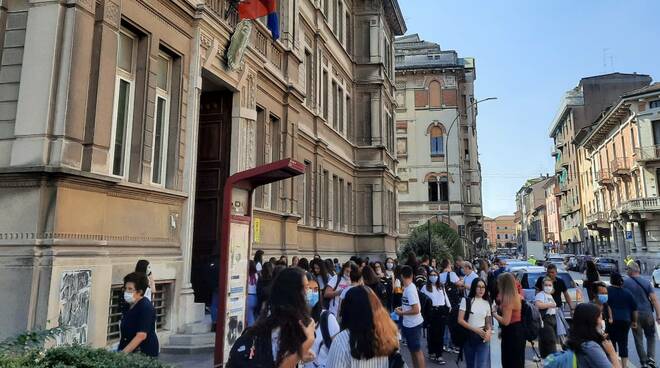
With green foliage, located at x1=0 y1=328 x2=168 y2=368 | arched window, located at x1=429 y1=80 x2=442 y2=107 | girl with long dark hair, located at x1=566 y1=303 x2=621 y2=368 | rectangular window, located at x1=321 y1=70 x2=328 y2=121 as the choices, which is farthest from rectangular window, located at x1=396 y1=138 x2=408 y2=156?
green foliage, located at x1=0 y1=328 x2=168 y2=368

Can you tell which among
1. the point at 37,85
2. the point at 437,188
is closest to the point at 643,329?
the point at 37,85

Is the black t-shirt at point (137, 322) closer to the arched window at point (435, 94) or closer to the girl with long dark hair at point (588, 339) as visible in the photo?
the girl with long dark hair at point (588, 339)

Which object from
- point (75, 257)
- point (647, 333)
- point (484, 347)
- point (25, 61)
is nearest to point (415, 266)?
point (647, 333)

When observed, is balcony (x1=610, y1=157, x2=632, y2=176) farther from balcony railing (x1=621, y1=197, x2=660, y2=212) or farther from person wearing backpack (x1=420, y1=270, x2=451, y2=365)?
person wearing backpack (x1=420, y1=270, x2=451, y2=365)

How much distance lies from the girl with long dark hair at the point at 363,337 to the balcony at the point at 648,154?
48.1 meters

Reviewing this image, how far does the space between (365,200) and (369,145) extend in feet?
9.95

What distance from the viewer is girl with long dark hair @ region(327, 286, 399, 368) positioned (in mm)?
3545

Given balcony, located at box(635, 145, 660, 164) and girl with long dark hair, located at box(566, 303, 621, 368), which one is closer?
girl with long dark hair, located at box(566, 303, 621, 368)

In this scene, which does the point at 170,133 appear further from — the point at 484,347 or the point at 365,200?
the point at 365,200

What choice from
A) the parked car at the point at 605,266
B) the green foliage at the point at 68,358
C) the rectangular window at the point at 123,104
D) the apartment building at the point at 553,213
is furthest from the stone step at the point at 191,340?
the apartment building at the point at 553,213

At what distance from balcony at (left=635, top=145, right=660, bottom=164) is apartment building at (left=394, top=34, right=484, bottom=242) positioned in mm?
15552

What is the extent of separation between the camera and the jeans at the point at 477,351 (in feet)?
23.0

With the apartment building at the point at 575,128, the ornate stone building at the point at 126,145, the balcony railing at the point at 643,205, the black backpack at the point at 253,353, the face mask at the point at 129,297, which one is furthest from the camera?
the apartment building at the point at 575,128

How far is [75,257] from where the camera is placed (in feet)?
23.2
